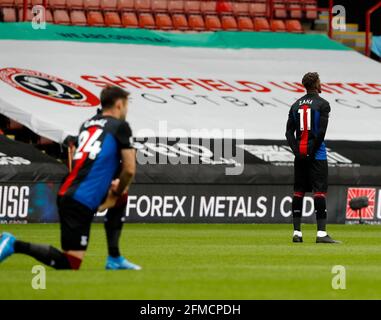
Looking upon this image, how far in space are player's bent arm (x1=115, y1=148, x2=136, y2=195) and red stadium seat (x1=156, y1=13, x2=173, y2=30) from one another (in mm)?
19837

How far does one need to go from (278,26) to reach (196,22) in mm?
2405

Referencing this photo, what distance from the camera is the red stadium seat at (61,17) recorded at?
29.2 m

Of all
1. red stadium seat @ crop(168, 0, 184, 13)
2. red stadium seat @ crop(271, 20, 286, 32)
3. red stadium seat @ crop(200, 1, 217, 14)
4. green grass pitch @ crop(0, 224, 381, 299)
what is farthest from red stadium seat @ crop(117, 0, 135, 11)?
green grass pitch @ crop(0, 224, 381, 299)

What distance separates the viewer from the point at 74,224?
10422 millimetres

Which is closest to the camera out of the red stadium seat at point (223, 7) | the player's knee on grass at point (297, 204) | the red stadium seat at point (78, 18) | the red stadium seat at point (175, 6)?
the player's knee on grass at point (297, 204)

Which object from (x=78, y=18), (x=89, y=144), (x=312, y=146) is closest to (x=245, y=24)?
(x=78, y=18)

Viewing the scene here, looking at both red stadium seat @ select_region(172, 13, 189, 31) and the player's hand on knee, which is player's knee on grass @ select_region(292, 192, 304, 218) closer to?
the player's hand on knee

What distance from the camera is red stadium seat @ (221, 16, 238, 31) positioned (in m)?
31.0

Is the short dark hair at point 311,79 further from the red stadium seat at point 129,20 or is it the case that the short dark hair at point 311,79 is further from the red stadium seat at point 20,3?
the red stadium seat at point 129,20

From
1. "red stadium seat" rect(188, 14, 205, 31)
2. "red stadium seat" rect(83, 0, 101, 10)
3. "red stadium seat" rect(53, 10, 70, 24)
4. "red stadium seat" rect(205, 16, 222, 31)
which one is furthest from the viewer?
"red stadium seat" rect(205, 16, 222, 31)

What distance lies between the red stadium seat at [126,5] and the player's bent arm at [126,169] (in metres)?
20.2

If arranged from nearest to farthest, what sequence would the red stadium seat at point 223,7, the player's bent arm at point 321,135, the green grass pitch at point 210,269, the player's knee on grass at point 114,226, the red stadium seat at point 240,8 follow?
the green grass pitch at point 210,269 → the player's knee on grass at point 114,226 → the player's bent arm at point 321,135 → the red stadium seat at point 223,7 → the red stadium seat at point 240,8

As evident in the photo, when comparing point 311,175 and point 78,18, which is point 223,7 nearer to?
point 78,18

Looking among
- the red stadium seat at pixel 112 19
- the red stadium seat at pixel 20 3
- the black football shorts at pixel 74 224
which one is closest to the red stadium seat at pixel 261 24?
the red stadium seat at pixel 112 19
